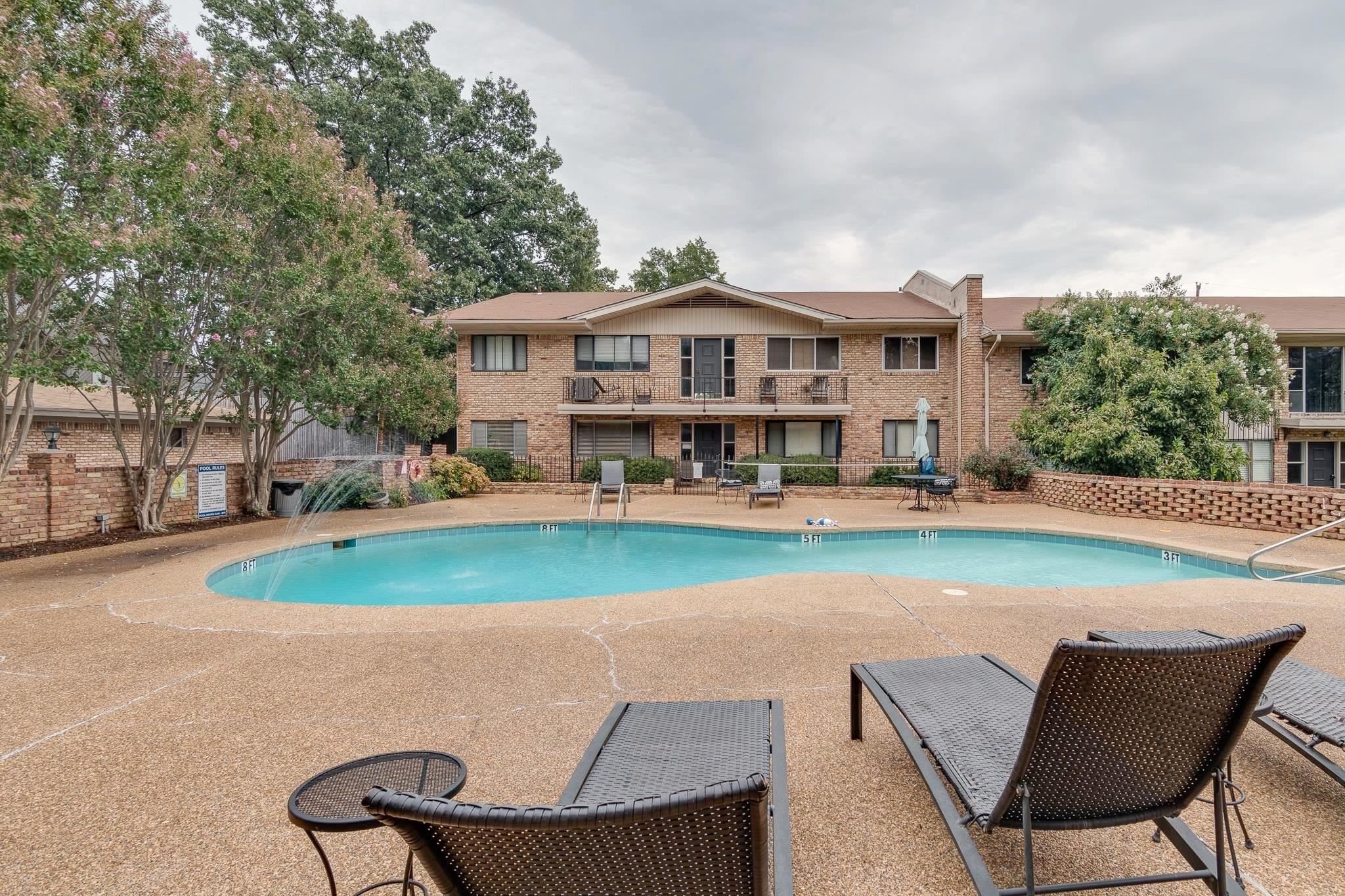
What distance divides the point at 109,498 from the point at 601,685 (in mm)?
10496

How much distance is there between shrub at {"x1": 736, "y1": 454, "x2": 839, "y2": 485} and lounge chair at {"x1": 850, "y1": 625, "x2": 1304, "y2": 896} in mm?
15477

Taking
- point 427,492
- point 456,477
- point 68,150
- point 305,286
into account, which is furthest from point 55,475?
point 456,477

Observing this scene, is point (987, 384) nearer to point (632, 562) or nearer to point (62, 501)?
point (632, 562)

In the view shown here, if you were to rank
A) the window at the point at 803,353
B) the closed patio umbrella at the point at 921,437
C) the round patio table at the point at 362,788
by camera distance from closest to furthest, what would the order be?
1. the round patio table at the point at 362,788
2. the closed patio umbrella at the point at 921,437
3. the window at the point at 803,353

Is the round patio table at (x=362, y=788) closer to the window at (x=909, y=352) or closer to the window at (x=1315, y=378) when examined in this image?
the window at (x=909, y=352)

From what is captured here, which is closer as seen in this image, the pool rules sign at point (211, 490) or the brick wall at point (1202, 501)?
the brick wall at point (1202, 501)

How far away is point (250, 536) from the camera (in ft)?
31.8

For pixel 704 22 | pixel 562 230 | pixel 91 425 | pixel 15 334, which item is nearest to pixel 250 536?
pixel 15 334

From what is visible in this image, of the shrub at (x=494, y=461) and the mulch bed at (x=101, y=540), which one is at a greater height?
the shrub at (x=494, y=461)

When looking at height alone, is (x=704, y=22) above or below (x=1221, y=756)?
above

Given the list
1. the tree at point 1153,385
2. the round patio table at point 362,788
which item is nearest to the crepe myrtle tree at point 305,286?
the round patio table at point 362,788

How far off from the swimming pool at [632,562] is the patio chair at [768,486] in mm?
3368

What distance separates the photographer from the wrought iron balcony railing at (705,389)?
18.8 m

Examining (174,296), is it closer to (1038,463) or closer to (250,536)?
(250,536)
